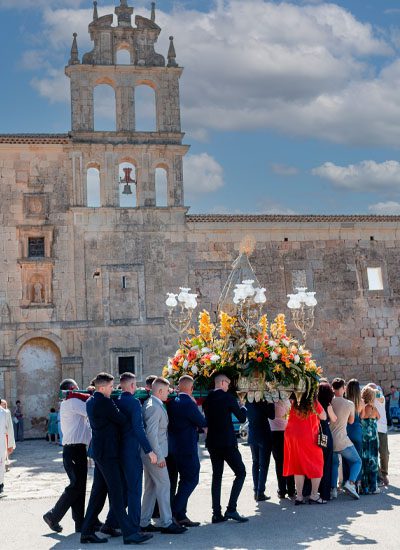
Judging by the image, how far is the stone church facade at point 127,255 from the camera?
2255cm

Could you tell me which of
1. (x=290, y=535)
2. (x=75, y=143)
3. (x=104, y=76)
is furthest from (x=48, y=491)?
(x=104, y=76)

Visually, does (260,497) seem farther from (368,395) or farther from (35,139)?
(35,139)

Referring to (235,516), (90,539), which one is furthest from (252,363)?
(90,539)

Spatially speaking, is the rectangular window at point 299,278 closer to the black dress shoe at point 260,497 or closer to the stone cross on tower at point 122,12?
the stone cross on tower at point 122,12

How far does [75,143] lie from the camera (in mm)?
23031

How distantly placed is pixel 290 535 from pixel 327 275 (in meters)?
16.8

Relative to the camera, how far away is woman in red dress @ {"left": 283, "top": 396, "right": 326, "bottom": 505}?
383 inches

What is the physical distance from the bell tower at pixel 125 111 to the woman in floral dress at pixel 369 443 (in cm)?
1353

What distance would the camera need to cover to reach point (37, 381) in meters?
22.5

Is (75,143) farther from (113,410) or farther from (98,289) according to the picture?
(113,410)

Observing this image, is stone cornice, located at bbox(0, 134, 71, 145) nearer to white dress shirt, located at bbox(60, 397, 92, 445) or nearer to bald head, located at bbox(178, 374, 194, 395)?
white dress shirt, located at bbox(60, 397, 92, 445)

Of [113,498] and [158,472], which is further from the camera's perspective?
[158,472]

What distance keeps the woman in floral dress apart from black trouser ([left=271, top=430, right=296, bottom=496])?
39.5 inches

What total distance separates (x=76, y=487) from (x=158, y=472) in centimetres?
94
